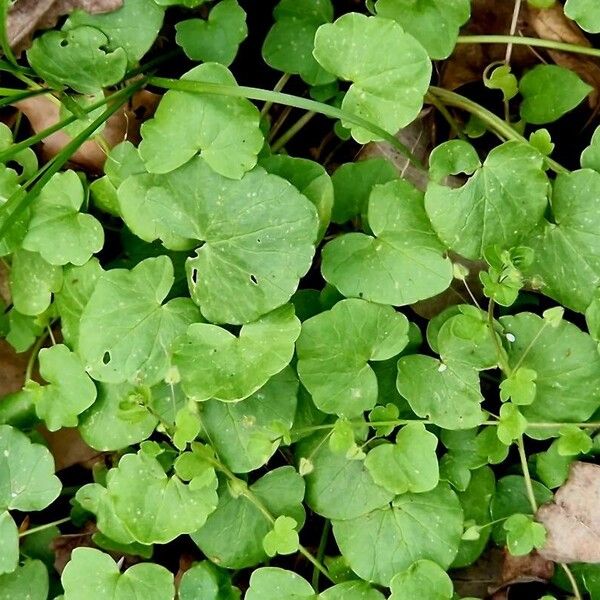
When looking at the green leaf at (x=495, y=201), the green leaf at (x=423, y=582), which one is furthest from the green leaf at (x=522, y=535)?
the green leaf at (x=495, y=201)

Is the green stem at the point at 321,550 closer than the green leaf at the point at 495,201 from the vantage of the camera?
No

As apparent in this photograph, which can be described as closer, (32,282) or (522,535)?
(522,535)

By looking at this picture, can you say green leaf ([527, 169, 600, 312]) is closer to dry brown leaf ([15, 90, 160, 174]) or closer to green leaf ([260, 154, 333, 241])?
green leaf ([260, 154, 333, 241])

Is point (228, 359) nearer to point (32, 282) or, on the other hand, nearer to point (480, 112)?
point (32, 282)

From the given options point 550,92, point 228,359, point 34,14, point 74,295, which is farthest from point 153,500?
point 550,92

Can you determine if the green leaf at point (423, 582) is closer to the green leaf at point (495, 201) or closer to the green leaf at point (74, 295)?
the green leaf at point (495, 201)

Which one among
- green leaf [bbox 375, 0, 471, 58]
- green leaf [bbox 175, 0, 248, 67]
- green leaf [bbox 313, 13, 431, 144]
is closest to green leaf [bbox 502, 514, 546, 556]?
green leaf [bbox 313, 13, 431, 144]

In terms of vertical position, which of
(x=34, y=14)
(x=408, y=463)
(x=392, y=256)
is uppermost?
(x=34, y=14)
